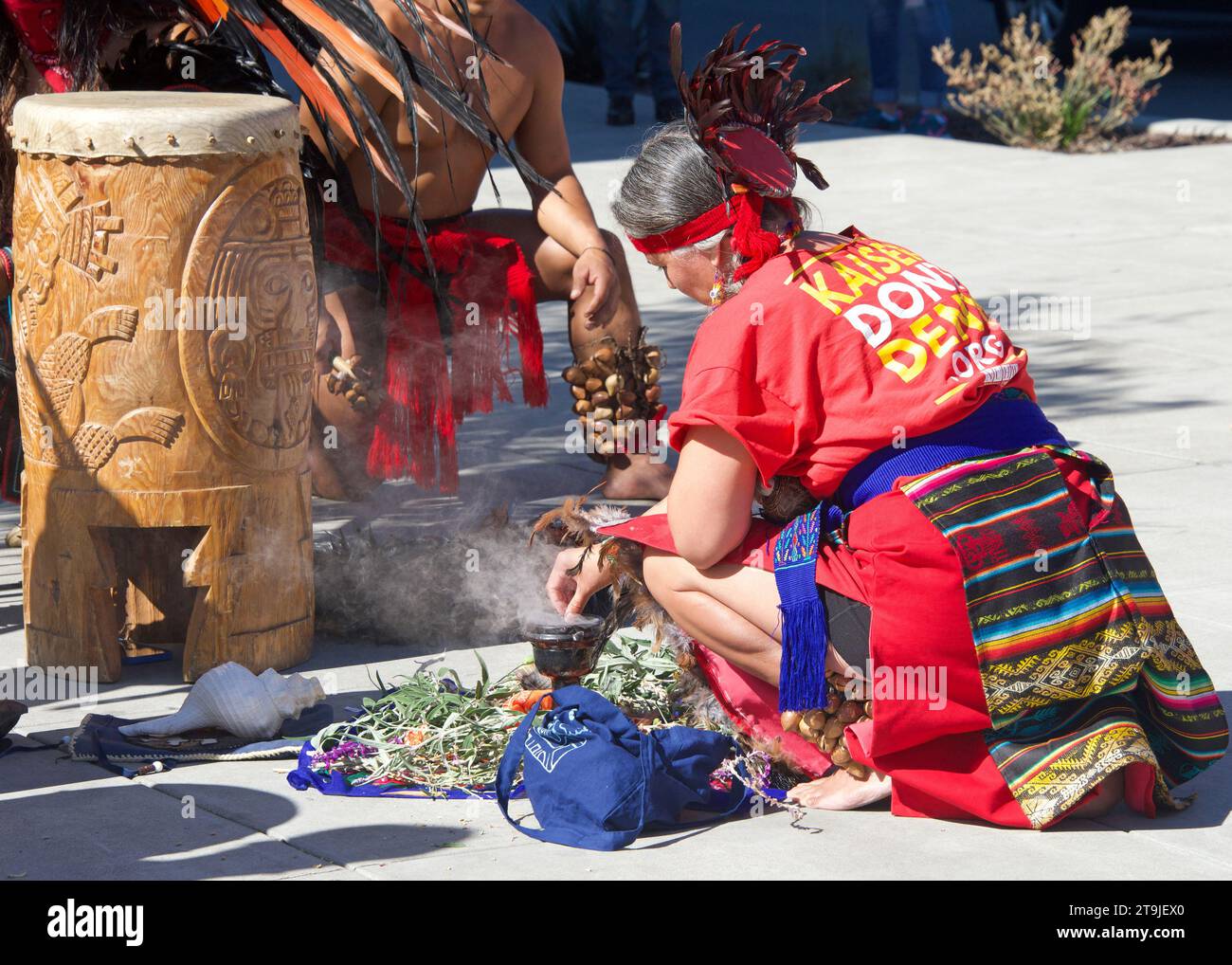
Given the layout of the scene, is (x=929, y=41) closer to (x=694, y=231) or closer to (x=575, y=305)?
(x=575, y=305)

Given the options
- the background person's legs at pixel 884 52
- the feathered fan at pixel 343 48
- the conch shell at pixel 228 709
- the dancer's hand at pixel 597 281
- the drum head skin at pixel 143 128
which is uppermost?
the background person's legs at pixel 884 52

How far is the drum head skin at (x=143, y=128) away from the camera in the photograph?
3592mm

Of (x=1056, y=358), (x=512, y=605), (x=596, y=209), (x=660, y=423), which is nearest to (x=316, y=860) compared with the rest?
(x=512, y=605)

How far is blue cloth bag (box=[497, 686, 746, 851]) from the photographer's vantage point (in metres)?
3.04

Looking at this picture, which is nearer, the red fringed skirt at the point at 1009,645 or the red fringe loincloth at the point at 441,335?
the red fringed skirt at the point at 1009,645

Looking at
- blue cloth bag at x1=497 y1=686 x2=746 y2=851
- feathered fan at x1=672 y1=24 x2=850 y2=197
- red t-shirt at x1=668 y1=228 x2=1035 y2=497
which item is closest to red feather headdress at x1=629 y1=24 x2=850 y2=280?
feathered fan at x1=672 y1=24 x2=850 y2=197

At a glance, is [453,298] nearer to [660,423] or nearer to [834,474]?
[660,423]

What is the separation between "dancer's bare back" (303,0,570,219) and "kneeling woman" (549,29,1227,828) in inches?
70.3

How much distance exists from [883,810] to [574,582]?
774 mm

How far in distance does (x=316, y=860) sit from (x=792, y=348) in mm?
1187

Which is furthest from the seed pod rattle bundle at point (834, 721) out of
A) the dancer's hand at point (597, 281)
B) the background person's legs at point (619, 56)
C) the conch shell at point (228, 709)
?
the background person's legs at point (619, 56)

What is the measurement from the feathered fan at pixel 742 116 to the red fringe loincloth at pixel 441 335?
6.34 feet

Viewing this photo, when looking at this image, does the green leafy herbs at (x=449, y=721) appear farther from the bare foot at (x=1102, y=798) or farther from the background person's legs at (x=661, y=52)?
the background person's legs at (x=661, y=52)

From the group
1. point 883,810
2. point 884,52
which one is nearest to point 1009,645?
point 883,810
